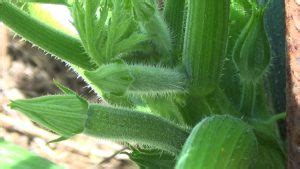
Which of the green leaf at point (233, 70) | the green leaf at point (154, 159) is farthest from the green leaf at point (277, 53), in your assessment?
the green leaf at point (154, 159)

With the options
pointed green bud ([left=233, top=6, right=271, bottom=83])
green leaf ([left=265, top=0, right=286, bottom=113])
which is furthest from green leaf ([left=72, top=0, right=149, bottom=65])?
green leaf ([left=265, top=0, right=286, bottom=113])

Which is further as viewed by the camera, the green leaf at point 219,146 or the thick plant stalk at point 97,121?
the thick plant stalk at point 97,121

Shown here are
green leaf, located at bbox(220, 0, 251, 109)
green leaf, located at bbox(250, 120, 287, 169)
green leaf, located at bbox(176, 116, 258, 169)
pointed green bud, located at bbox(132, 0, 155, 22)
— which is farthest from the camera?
green leaf, located at bbox(220, 0, 251, 109)

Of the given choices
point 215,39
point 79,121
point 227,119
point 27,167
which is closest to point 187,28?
point 215,39

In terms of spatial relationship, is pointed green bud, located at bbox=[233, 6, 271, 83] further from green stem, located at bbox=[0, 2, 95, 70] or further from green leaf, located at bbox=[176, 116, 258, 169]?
green stem, located at bbox=[0, 2, 95, 70]

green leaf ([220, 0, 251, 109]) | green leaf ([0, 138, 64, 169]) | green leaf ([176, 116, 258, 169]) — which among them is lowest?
green leaf ([0, 138, 64, 169])

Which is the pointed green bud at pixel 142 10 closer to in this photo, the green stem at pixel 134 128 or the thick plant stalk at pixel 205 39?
the thick plant stalk at pixel 205 39

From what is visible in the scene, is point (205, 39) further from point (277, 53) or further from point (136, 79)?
point (277, 53)
